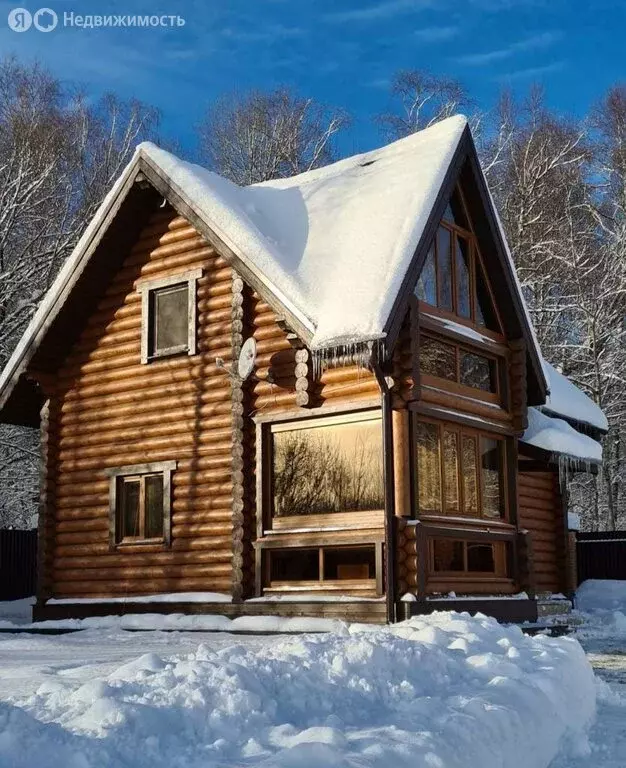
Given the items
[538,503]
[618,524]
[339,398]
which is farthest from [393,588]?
[618,524]

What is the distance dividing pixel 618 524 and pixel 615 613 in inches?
613

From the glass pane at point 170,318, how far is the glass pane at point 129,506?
2.28 metres

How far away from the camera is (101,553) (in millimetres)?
15844

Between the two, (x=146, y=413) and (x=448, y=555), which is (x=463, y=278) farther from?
(x=146, y=413)

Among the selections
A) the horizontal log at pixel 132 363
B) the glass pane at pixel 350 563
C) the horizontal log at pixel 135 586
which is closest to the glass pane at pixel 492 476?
the glass pane at pixel 350 563

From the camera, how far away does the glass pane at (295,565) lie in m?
13.7

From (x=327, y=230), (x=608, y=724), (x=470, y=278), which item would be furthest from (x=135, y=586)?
(x=608, y=724)

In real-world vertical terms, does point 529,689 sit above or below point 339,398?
below

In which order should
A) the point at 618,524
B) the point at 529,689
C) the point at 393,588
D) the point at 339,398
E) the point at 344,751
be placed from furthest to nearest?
the point at 618,524
the point at 339,398
the point at 393,588
the point at 529,689
the point at 344,751

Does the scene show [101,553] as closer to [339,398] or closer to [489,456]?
[339,398]

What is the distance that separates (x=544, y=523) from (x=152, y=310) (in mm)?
8709

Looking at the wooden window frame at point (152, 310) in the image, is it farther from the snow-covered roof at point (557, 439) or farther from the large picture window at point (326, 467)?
the snow-covered roof at point (557, 439)

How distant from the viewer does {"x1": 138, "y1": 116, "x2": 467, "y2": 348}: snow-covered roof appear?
1246cm

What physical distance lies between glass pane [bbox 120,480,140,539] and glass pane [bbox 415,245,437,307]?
18.3ft
